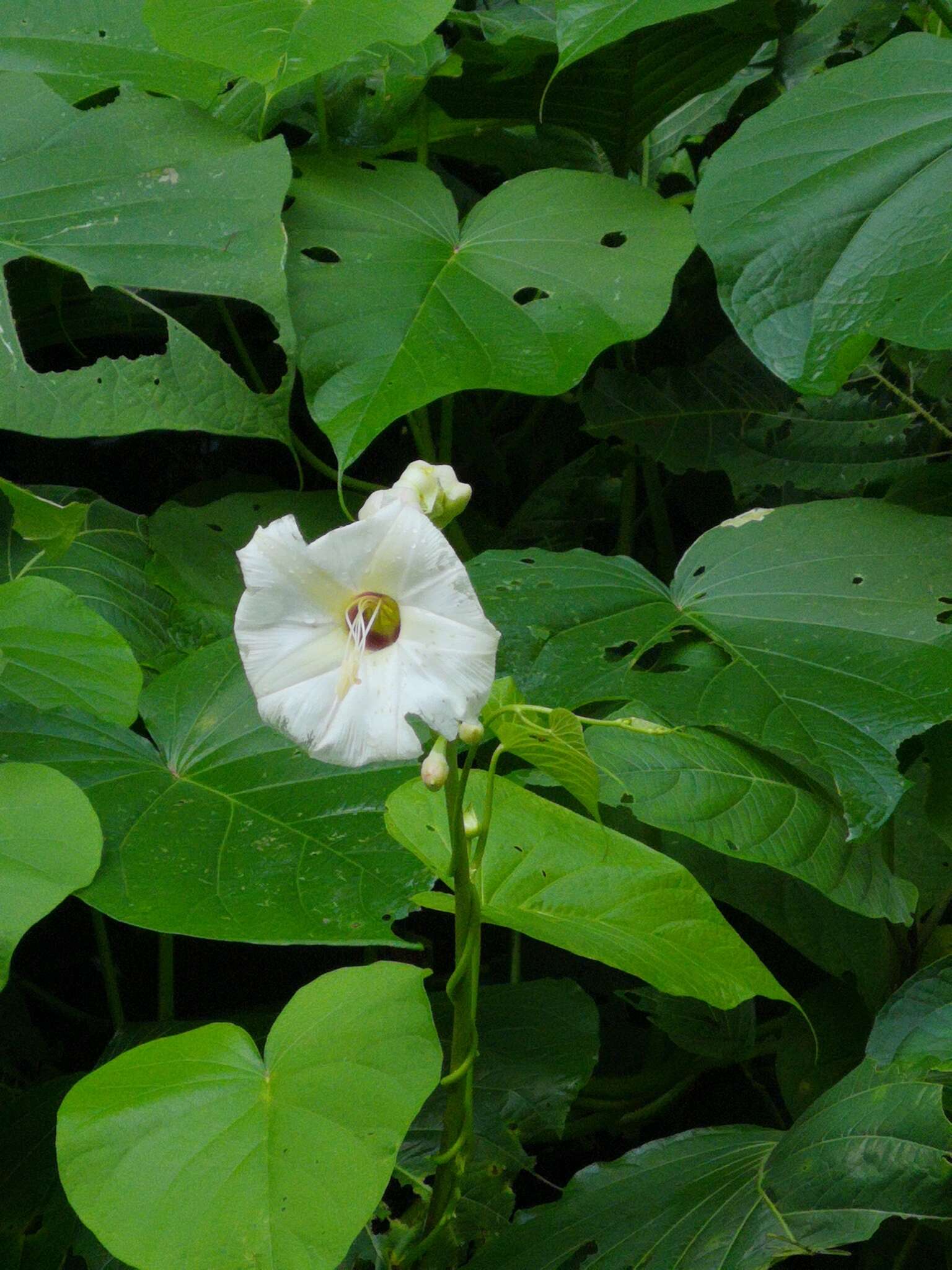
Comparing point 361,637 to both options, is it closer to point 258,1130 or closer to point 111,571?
point 258,1130

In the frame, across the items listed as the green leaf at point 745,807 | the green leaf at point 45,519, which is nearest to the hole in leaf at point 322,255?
the green leaf at point 45,519

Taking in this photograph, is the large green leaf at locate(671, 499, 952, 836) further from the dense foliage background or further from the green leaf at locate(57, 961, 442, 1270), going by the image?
the green leaf at locate(57, 961, 442, 1270)

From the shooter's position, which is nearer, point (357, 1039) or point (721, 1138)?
point (357, 1039)

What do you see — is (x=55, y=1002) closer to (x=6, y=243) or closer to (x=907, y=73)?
(x=6, y=243)

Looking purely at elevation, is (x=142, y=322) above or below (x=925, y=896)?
above

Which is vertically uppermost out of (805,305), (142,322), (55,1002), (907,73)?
(907,73)

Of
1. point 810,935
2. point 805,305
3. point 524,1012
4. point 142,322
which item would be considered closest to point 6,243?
point 142,322

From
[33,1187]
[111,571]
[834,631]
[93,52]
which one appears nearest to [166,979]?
[33,1187]
